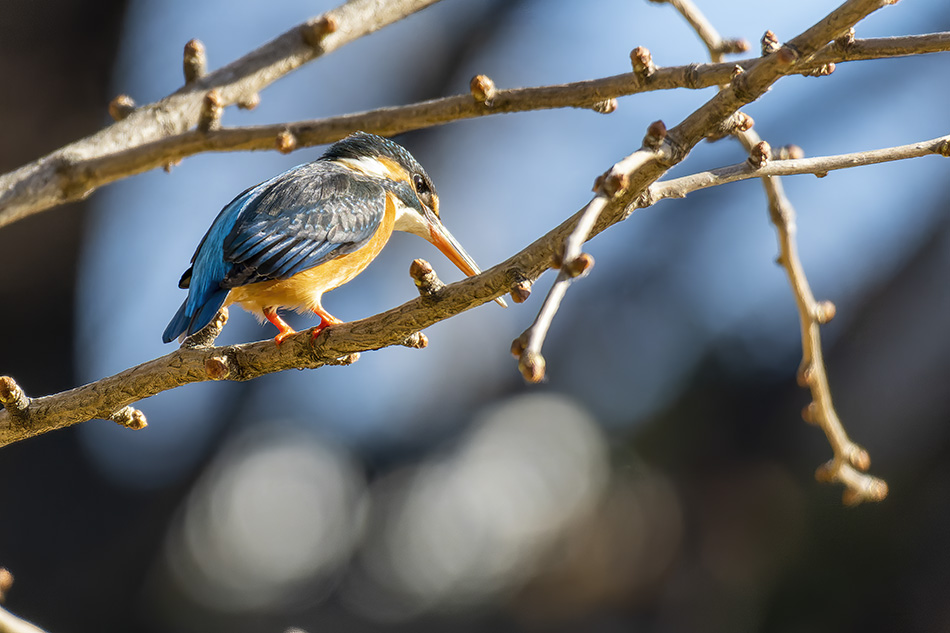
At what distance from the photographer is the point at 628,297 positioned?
6.51 m

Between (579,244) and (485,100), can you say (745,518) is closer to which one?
(485,100)

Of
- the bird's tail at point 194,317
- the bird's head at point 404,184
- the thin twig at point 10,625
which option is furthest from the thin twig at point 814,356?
the thin twig at point 10,625

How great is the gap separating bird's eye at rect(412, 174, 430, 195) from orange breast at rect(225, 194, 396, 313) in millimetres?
564

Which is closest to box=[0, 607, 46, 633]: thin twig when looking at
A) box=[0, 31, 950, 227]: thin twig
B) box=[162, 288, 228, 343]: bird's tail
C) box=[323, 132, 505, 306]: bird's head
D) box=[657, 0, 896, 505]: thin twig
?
box=[162, 288, 228, 343]: bird's tail

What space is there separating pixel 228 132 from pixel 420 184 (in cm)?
118

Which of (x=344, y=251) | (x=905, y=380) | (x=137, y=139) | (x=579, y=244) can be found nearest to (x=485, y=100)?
(x=344, y=251)

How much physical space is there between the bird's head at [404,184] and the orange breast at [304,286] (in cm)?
36

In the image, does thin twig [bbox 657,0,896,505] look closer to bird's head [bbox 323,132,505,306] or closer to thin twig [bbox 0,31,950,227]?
thin twig [bbox 0,31,950,227]

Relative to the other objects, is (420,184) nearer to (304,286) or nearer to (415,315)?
(304,286)

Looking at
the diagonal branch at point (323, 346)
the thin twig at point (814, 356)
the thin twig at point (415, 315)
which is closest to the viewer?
the thin twig at point (415, 315)

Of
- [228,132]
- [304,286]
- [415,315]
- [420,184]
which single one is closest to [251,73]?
[228,132]

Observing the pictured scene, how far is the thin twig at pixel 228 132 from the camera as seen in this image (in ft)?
7.12

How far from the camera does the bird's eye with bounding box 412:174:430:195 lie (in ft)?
11.4

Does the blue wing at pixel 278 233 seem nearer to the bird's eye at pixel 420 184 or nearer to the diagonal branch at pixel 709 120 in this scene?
the bird's eye at pixel 420 184
